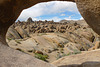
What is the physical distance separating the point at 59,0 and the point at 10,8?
2506 millimetres

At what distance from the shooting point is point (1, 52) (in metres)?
2.63

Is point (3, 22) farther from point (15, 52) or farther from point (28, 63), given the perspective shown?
point (28, 63)

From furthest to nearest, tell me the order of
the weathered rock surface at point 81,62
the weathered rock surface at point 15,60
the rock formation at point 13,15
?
the weathered rock surface at point 81,62 → the rock formation at point 13,15 → the weathered rock surface at point 15,60

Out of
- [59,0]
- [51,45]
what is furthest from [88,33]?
[59,0]

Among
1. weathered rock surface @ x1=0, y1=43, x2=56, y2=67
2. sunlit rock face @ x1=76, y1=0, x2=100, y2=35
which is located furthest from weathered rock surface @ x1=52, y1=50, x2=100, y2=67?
weathered rock surface @ x1=0, y1=43, x2=56, y2=67

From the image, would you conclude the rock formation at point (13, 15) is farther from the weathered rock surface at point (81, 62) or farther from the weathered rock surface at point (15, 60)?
the weathered rock surface at point (81, 62)

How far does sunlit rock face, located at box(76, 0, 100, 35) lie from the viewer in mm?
3221

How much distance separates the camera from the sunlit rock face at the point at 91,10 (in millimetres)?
3221

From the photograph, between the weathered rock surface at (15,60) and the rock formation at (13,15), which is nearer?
the weathered rock surface at (15,60)

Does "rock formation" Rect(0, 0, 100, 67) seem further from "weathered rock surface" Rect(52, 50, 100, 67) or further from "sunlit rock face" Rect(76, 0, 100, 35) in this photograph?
"weathered rock surface" Rect(52, 50, 100, 67)

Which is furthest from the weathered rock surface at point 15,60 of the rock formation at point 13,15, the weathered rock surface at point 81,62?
the weathered rock surface at point 81,62

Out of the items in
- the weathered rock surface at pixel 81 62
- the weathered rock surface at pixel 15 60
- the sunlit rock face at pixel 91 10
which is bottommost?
the weathered rock surface at pixel 81 62

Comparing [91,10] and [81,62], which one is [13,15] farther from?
[81,62]

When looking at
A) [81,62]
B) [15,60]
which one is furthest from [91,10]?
[81,62]
